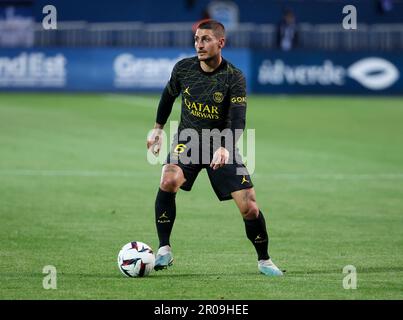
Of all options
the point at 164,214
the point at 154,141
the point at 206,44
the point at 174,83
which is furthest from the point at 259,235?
the point at 206,44

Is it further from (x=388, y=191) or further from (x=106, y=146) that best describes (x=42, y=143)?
(x=388, y=191)

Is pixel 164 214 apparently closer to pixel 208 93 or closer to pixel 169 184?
pixel 169 184

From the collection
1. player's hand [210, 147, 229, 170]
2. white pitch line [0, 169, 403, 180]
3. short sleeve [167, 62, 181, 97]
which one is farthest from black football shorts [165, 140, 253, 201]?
white pitch line [0, 169, 403, 180]

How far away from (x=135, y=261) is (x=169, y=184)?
854mm

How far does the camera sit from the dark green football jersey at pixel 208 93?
9.99 m

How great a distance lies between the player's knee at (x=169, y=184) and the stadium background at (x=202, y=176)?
2.53ft

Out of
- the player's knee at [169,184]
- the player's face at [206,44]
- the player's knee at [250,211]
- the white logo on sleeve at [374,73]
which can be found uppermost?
the white logo on sleeve at [374,73]

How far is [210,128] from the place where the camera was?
10.1m

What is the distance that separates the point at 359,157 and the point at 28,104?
12997 millimetres

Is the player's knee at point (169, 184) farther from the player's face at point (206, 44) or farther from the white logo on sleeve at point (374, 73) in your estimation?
the white logo on sleeve at point (374, 73)

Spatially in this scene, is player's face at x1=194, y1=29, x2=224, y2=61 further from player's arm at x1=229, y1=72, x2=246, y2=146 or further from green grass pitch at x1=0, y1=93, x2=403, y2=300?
green grass pitch at x1=0, y1=93, x2=403, y2=300

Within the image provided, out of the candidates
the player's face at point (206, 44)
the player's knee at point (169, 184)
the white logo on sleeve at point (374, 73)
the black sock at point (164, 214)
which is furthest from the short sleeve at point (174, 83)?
the white logo on sleeve at point (374, 73)

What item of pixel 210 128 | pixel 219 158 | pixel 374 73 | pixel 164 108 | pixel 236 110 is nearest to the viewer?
pixel 219 158

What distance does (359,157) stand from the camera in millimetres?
20719
